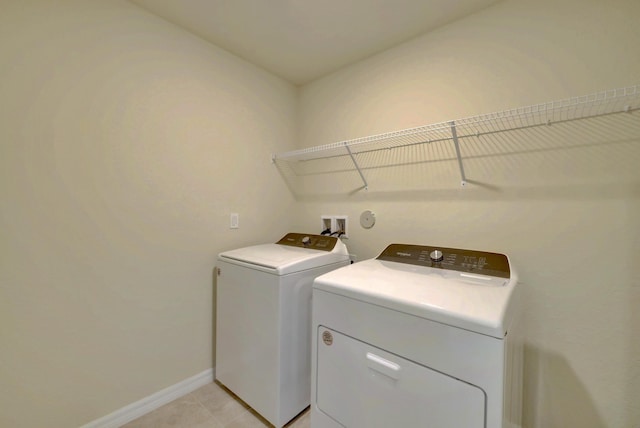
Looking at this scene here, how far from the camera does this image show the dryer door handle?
Result: 0.85 metres

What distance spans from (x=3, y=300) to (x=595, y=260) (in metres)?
2.67

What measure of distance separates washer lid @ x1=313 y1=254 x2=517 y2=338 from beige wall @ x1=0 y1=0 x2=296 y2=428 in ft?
3.66

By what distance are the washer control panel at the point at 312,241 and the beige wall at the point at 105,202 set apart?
0.41 m

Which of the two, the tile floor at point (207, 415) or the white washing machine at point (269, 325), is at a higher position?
the white washing machine at point (269, 325)

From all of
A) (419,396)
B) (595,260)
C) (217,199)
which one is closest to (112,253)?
(217,199)

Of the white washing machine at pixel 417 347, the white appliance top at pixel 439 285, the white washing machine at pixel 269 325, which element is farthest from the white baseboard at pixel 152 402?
the white appliance top at pixel 439 285

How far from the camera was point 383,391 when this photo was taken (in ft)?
2.89

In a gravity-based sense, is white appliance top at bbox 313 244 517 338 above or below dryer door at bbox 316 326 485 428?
above

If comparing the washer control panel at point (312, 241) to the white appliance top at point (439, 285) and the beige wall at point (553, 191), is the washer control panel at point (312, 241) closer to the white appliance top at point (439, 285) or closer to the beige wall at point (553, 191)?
the white appliance top at point (439, 285)

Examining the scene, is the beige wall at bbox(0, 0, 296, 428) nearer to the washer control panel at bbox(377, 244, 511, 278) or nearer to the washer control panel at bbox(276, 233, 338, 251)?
the washer control panel at bbox(276, 233, 338, 251)

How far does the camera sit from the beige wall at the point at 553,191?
1072mm

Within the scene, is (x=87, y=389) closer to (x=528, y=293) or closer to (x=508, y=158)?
(x=528, y=293)

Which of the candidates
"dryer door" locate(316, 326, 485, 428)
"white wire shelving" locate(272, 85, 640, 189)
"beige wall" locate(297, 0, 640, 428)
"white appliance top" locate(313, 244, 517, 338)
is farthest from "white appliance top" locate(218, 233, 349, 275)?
"white wire shelving" locate(272, 85, 640, 189)

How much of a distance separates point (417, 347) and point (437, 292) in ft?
0.69
